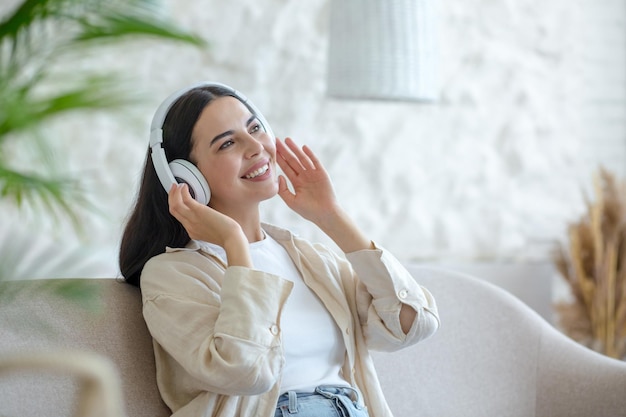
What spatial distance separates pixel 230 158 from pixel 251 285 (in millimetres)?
293

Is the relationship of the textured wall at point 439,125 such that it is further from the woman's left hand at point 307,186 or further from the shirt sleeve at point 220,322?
the shirt sleeve at point 220,322

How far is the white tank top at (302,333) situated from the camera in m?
1.69

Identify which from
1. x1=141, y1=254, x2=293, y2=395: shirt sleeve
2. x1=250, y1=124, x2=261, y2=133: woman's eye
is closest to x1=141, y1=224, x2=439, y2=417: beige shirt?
x1=141, y1=254, x2=293, y2=395: shirt sleeve

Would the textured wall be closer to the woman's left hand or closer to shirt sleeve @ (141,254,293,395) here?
the woman's left hand

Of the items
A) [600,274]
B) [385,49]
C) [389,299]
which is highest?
[385,49]

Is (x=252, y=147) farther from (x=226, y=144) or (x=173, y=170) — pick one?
(x=173, y=170)

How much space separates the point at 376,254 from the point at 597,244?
6.42 ft

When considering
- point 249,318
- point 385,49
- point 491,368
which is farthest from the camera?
point 385,49

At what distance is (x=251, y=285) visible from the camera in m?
1.56

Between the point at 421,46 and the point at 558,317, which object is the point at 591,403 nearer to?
the point at 421,46

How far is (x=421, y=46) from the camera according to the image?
2861 millimetres

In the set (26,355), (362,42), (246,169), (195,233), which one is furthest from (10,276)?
(362,42)

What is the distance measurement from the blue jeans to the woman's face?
38 centimetres

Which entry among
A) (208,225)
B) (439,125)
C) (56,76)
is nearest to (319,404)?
(208,225)
